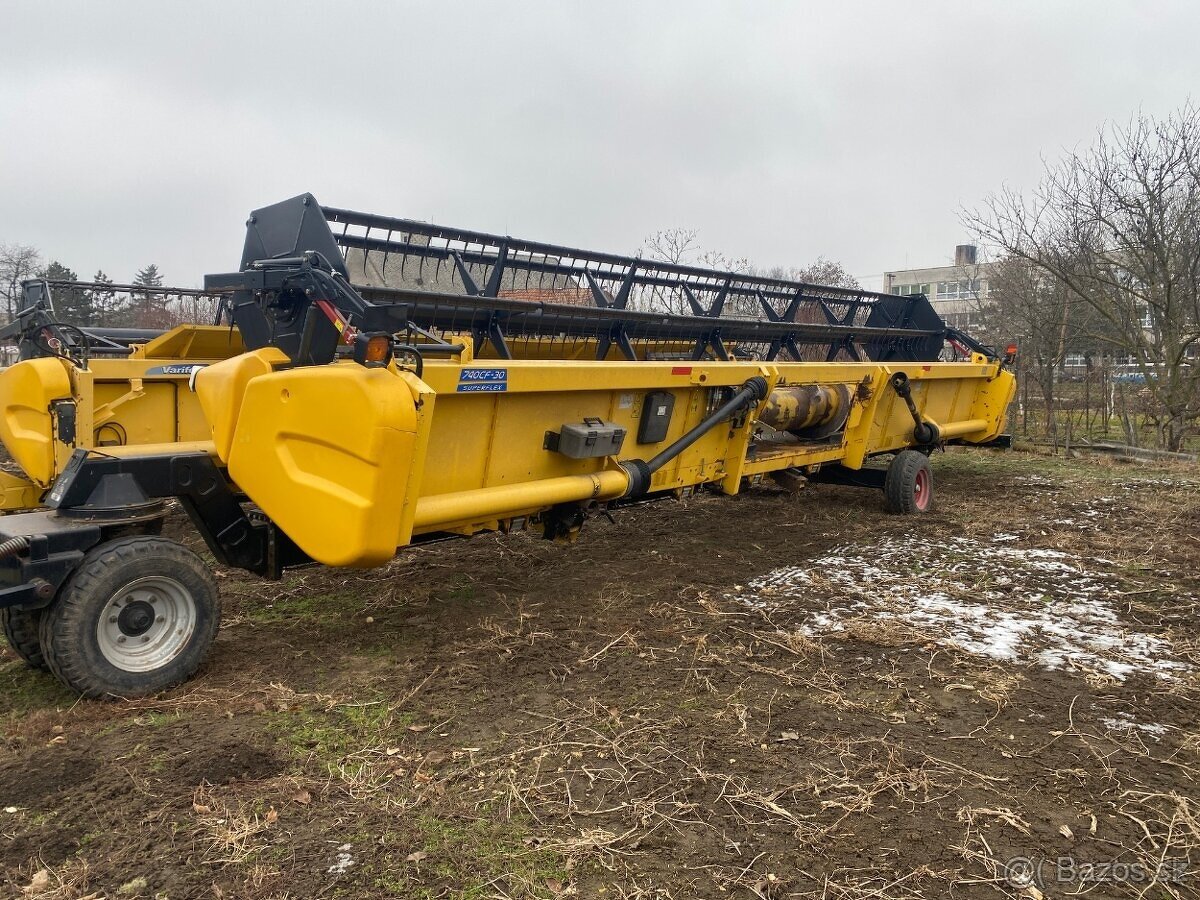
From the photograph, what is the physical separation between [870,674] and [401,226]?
419 cm

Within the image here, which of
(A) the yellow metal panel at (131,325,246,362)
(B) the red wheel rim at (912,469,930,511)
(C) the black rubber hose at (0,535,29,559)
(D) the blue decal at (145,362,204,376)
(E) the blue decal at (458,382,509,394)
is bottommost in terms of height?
(C) the black rubber hose at (0,535,29,559)

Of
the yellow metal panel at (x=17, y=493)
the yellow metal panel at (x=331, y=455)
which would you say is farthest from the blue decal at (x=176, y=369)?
the yellow metal panel at (x=331, y=455)

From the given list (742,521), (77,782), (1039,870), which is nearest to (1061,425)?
(742,521)

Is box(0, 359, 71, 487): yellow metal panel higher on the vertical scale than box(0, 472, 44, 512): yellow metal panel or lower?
higher

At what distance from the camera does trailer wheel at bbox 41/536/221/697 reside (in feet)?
10.8

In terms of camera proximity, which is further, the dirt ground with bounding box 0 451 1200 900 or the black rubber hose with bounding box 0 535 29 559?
the black rubber hose with bounding box 0 535 29 559

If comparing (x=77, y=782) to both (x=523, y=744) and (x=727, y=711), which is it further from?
(x=727, y=711)

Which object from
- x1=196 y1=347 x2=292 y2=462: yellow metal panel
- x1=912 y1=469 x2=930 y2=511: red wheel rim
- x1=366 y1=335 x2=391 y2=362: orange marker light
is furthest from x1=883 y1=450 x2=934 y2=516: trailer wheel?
x1=196 y1=347 x2=292 y2=462: yellow metal panel

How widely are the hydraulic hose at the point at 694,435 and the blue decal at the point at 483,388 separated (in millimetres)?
→ 1136

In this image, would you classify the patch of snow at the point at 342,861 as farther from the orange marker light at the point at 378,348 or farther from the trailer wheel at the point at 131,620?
the orange marker light at the point at 378,348

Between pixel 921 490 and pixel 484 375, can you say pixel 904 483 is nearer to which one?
pixel 921 490

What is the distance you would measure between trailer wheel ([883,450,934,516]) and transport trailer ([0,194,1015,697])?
0.07 ft

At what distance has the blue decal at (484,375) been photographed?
3936 mm

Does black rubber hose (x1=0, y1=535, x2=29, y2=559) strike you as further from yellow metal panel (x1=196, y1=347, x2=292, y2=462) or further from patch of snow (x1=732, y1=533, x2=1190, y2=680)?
patch of snow (x1=732, y1=533, x2=1190, y2=680)
